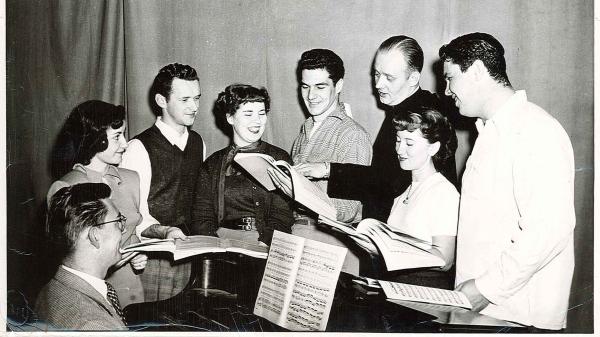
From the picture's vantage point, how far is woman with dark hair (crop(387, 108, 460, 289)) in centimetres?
244

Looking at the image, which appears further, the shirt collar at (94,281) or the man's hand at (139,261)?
the man's hand at (139,261)

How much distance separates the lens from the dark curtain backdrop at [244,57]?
2.60 metres

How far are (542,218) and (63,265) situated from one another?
1.80m

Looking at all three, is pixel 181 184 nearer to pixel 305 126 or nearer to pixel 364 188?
pixel 305 126

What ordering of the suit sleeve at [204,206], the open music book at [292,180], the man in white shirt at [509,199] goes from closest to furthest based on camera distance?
1. the man in white shirt at [509,199]
2. the open music book at [292,180]
3. the suit sleeve at [204,206]

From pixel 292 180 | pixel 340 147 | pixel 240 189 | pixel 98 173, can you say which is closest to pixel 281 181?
pixel 292 180

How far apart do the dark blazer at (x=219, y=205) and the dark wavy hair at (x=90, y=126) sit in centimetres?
42

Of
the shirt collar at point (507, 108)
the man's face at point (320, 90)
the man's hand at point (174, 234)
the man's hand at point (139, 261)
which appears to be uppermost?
the man's face at point (320, 90)

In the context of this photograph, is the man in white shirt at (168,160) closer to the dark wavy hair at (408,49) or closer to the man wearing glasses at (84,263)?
the man wearing glasses at (84,263)

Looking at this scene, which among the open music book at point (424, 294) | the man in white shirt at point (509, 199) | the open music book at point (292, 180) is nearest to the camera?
the open music book at point (424, 294)

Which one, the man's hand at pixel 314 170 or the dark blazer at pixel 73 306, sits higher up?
the man's hand at pixel 314 170

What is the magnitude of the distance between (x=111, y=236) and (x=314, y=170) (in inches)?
33.1

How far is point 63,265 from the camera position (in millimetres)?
2447

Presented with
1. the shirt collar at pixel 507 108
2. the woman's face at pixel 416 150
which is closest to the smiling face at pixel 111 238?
the woman's face at pixel 416 150
